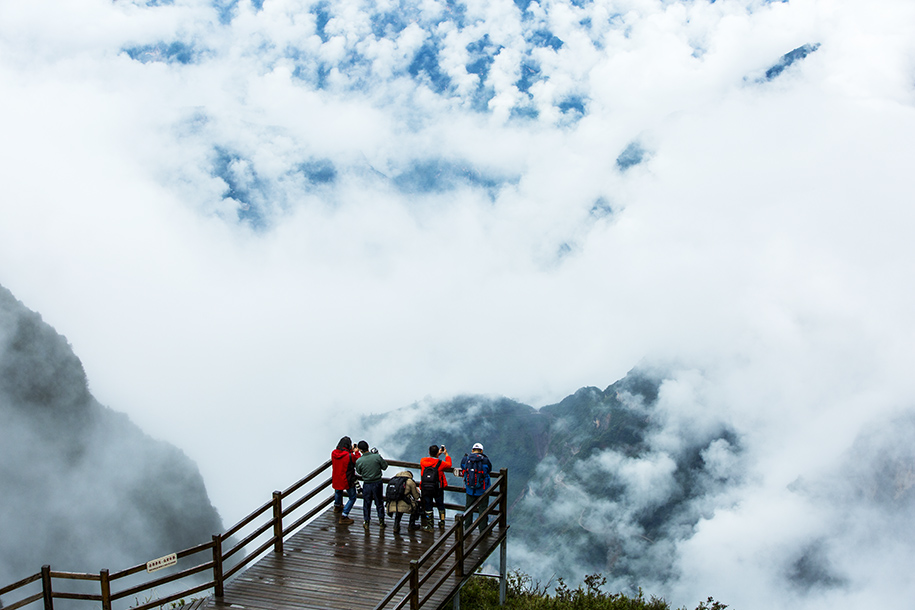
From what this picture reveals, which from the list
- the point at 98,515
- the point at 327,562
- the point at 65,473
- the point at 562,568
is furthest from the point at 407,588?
the point at 562,568

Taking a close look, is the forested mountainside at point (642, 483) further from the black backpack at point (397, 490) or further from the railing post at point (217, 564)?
the railing post at point (217, 564)

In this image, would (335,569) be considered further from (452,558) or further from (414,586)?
(414,586)

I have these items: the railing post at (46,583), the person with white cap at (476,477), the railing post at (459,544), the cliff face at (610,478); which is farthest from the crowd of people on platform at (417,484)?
the cliff face at (610,478)

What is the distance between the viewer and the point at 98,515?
252 ft

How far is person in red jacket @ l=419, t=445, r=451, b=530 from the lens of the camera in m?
13.8

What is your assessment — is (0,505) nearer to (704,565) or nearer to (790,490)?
(704,565)

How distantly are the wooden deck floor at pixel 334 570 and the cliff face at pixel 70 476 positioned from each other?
205 ft

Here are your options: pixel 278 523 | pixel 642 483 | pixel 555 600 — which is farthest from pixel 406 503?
pixel 642 483

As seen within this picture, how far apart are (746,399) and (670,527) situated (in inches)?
1466

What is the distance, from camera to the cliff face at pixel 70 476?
236 feet

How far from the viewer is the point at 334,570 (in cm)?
1266

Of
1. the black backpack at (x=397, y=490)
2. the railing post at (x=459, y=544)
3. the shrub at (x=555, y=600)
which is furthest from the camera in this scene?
the shrub at (x=555, y=600)

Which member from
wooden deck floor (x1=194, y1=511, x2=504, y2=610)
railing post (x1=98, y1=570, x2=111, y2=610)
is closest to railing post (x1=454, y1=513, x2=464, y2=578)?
wooden deck floor (x1=194, y1=511, x2=504, y2=610)

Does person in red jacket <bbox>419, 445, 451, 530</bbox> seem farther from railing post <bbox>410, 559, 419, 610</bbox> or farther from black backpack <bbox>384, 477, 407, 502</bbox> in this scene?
railing post <bbox>410, 559, 419, 610</bbox>
